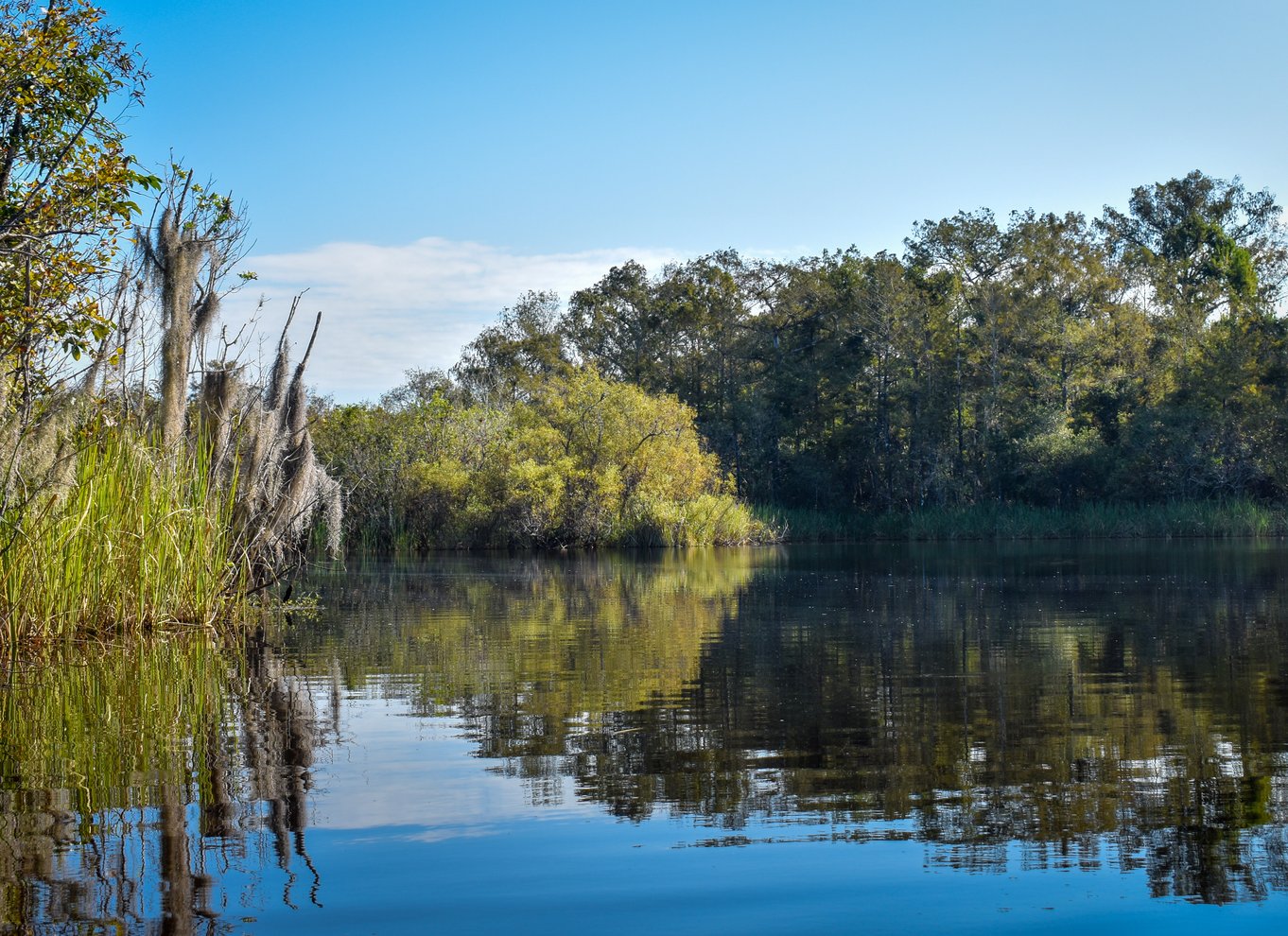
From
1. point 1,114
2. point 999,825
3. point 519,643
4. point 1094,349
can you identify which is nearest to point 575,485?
point 1094,349

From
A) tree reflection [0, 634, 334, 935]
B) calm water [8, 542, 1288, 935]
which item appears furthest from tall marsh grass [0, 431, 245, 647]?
tree reflection [0, 634, 334, 935]

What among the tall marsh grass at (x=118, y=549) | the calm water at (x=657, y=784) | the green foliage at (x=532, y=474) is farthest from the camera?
the green foliage at (x=532, y=474)

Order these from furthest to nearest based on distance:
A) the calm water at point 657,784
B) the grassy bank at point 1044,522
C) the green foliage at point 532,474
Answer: the grassy bank at point 1044,522 < the green foliage at point 532,474 < the calm water at point 657,784

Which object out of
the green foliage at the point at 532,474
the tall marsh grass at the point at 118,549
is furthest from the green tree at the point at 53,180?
the green foliage at the point at 532,474

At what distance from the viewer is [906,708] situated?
7945mm

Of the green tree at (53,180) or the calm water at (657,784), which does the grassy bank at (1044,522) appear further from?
the green tree at (53,180)

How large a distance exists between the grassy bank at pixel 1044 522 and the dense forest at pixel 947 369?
2.35m

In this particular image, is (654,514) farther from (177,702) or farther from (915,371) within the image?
(177,702)

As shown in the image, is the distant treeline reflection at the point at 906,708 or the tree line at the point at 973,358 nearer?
the distant treeline reflection at the point at 906,708

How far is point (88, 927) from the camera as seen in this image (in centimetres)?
374

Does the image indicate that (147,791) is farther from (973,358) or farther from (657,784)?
(973,358)

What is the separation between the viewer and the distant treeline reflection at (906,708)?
16.4 feet

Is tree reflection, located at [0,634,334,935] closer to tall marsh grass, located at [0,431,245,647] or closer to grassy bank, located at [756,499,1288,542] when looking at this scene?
tall marsh grass, located at [0,431,245,647]

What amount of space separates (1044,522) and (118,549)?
4046 centimetres
